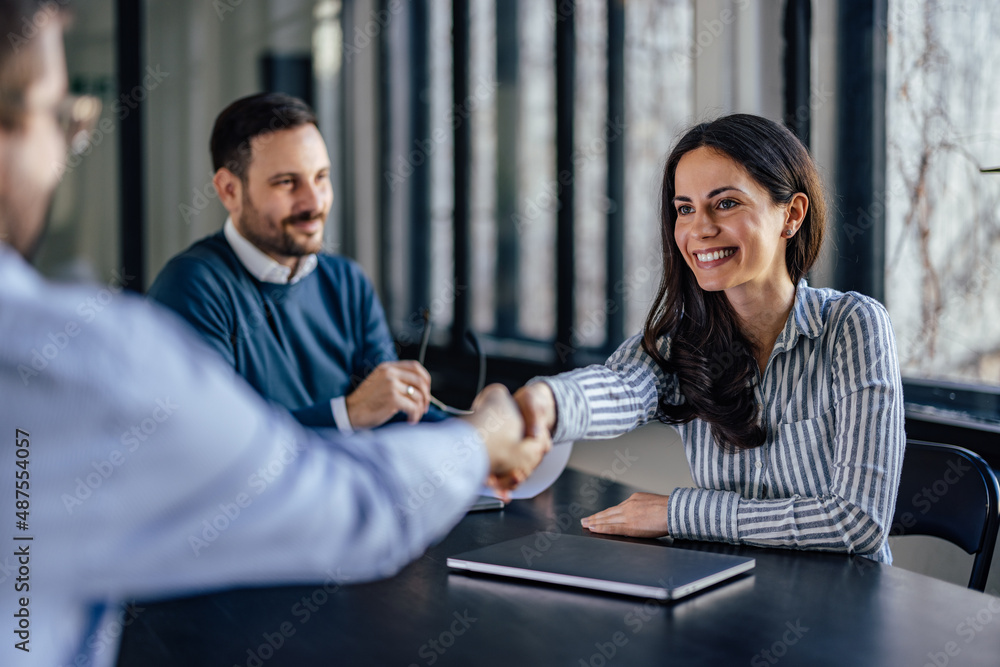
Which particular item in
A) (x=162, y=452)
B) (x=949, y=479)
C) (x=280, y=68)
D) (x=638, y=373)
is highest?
(x=280, y=68)

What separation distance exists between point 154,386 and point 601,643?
2.11ft

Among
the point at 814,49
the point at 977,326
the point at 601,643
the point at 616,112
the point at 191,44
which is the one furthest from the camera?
the point at 191,44

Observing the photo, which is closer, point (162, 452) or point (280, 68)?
point (162, 452)

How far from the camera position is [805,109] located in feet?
7.73

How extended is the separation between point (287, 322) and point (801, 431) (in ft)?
4.46

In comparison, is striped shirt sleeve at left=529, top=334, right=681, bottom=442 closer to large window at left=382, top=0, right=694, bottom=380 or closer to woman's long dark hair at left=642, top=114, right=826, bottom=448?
woman's long dark hair at left=642, top=114, right=826, bottom=448

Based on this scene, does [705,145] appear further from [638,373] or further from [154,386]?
[154,386]

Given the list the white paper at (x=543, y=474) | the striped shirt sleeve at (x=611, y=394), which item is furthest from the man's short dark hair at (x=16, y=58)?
the white paper at (x=543, y=474)

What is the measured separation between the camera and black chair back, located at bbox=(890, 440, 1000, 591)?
4.85 feet

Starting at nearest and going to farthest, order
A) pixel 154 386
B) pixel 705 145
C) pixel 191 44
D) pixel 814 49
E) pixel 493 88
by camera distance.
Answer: pixel 154 386 → pixel 705 145 → pixel 814 49 → pixel 493 88 → pixel 191 44

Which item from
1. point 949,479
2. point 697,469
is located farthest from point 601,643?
point 949,479

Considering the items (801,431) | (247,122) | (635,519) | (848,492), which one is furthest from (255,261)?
(848,492)

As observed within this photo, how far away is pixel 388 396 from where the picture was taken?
1955 millimetres

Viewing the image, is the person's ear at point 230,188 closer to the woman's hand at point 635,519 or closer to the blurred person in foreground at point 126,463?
the woman's hand at point 635,519
